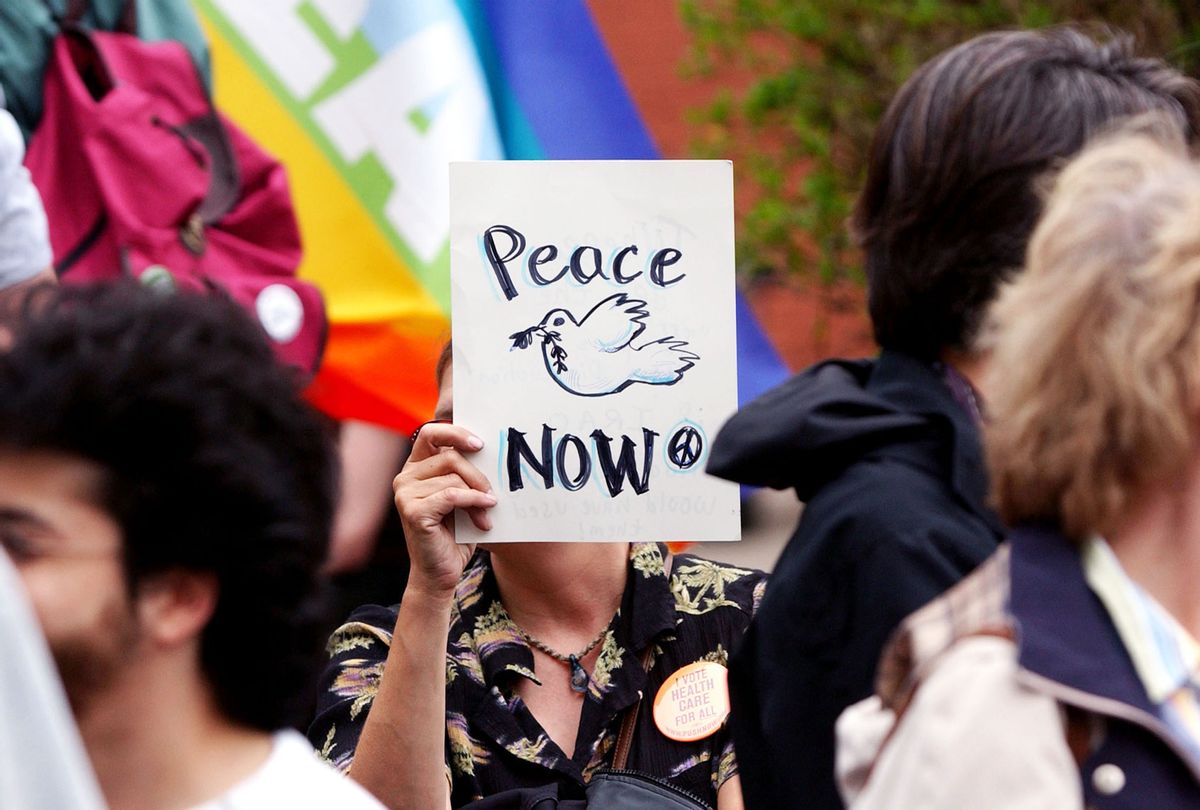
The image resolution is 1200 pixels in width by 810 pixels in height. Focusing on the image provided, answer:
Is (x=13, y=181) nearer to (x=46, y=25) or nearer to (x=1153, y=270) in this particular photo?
(x=46, y=25)

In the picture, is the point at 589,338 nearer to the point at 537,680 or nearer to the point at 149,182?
the point at 537,680

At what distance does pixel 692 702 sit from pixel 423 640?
0.42m

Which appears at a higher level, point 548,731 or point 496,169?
point 496,169

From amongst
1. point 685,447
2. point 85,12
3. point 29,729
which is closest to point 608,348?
point 685,447

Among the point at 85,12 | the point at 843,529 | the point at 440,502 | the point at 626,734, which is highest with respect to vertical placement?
the point at 85,12

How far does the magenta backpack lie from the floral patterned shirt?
1125 millimetres

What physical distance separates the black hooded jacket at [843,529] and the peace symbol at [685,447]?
51 centimetres

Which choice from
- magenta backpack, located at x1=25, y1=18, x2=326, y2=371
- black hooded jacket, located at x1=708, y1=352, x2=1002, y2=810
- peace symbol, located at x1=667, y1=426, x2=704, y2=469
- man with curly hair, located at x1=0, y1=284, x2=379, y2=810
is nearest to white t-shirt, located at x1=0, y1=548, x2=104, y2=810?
man with curly hair, located at x1=0, y1=284, x2=379, y2=810

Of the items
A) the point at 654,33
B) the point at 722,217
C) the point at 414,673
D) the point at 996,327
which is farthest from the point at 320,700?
the point at 654,33

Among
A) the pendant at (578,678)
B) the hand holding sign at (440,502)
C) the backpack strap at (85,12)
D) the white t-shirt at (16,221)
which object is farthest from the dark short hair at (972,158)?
the backpack strap at (85,12)

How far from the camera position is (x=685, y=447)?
7.84ft

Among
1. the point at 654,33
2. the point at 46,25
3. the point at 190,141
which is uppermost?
the point at 46,25

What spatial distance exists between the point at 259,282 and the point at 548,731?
5.45 ft

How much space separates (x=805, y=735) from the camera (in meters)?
1.81
